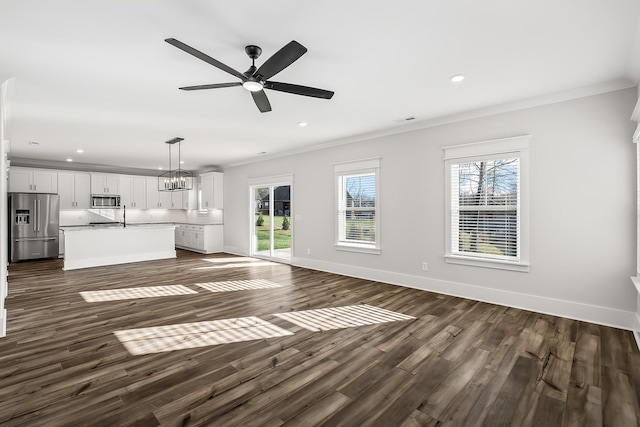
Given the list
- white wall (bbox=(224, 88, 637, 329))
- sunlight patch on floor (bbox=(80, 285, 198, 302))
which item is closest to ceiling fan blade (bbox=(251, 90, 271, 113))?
white wall (bbox=(224, 88, 637, 329))

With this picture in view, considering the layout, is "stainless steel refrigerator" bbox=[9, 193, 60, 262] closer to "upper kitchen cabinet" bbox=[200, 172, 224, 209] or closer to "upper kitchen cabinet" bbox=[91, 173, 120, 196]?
"upper kitchen cabinet" bbox=[91, 173, 120, 196]

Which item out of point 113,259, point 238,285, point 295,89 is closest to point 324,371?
point 295,89

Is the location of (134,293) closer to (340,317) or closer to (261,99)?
(340,317)

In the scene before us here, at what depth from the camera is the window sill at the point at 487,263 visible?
13.1 feet

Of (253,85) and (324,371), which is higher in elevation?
(253,85)

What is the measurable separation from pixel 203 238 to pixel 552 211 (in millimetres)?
8228

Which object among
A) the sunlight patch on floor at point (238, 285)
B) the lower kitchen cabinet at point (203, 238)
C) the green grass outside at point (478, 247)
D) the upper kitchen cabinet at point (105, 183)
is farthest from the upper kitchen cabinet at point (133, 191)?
the green grass outside at point (478, 247)

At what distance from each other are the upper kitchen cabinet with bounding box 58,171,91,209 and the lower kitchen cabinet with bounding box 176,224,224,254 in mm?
2656

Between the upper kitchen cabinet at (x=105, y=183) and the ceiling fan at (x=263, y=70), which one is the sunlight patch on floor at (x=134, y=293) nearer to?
the ceiling fan at (x=263, y=70)

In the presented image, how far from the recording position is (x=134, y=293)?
15.6ft

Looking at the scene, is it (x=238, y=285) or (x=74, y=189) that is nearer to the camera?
(x=238, y=285)

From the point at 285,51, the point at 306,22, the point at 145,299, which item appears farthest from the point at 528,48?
the point at 145,299

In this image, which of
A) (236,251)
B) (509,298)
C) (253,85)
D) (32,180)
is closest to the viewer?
(253,85)

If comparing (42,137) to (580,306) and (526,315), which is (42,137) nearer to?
(526,315)
